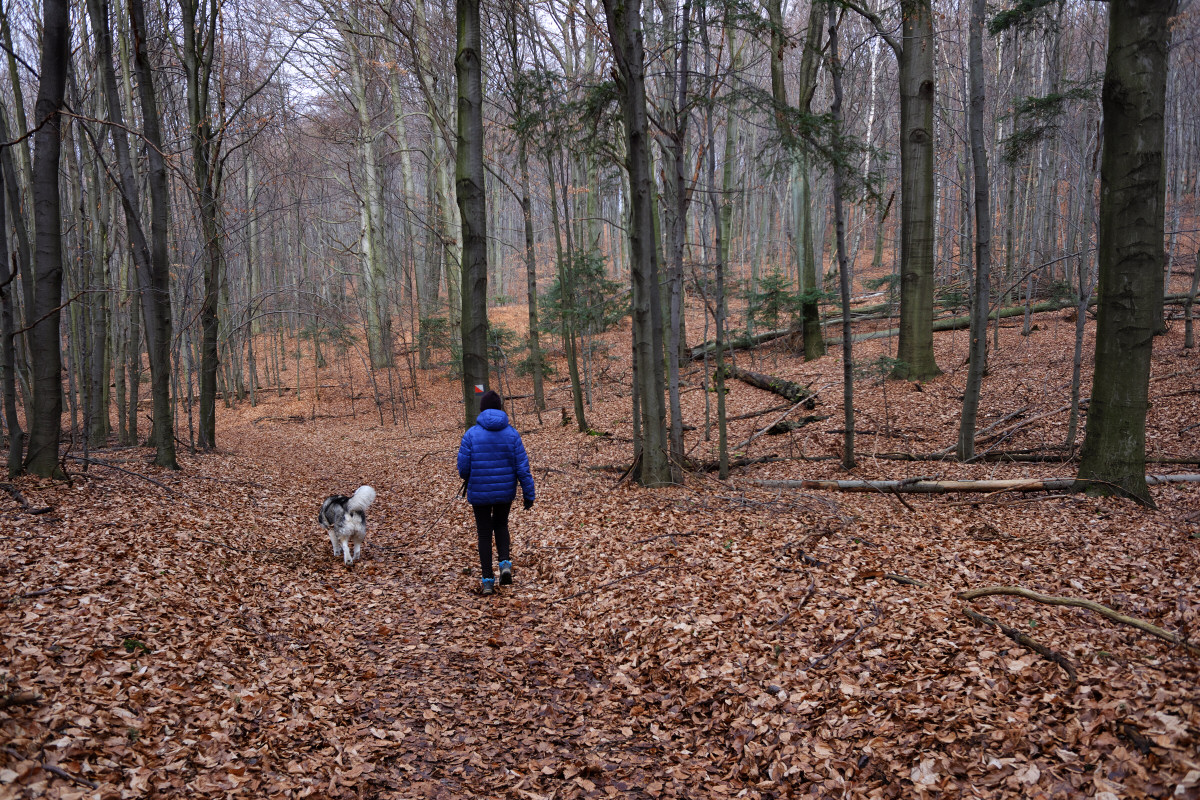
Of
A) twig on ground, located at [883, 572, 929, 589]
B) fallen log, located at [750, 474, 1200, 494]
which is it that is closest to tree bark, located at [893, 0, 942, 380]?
fallen log, located at [750, 474, 1200, 494]

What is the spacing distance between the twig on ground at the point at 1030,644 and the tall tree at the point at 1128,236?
3.49 metres

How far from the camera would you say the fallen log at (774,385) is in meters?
14.4

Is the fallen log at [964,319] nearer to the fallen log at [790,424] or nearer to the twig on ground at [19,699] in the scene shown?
the fallen log at [790,424]

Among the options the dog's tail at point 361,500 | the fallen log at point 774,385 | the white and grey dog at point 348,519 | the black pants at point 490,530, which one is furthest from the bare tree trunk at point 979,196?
the white and grey dog at point 348,519

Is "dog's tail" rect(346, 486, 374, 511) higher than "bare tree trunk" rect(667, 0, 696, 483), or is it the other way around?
"bare tree trunk" rect(667, 0, 696, 483)

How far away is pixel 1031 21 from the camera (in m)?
10.7

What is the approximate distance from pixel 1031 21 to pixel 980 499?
363 inches

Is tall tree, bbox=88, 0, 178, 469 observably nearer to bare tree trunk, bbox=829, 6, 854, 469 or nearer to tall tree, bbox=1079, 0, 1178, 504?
bare tree trunk, bbox=829, 6, 854, 469

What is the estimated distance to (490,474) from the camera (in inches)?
247

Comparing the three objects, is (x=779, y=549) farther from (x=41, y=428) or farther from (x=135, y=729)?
(x=41, y=428)

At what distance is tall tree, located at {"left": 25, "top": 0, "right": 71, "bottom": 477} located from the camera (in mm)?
6750

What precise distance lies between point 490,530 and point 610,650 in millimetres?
1996

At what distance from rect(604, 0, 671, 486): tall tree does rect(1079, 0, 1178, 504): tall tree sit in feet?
16.4

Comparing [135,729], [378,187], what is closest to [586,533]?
[135,729]
